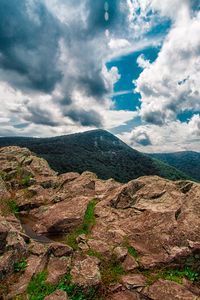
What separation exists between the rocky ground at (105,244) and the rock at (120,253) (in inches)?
2.3

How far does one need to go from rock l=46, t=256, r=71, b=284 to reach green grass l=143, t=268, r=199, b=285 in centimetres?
458

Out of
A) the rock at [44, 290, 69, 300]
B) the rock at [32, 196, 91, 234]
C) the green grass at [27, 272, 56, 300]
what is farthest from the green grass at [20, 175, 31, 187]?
the rock at [44, 290, 69, 300]

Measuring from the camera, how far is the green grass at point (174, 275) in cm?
1523

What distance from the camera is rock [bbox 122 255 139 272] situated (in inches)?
630

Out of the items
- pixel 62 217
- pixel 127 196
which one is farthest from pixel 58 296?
pixel 127 196

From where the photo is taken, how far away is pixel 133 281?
48.1 ft

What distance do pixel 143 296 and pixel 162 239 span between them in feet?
18.8

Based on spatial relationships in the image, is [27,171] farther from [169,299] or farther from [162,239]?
[169,299]

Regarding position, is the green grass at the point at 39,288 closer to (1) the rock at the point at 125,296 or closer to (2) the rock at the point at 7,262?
(2) the rock at the point at 7,262

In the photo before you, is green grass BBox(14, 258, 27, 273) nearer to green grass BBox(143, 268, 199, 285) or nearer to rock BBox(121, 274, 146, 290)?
rock BBox(121, 274, 146, 290)

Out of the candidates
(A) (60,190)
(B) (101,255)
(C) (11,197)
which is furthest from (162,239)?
(C) (11,197)

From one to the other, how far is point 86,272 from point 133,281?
2.57 metres

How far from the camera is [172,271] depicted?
Result: 16109 mm

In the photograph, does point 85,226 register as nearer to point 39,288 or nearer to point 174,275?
point 174,275
